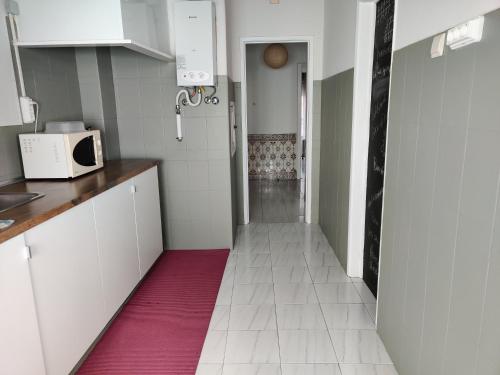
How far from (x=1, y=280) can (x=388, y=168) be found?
6.16 feet

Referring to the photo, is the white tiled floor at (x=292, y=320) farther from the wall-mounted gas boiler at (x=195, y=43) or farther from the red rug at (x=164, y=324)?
the wall-mounted gas boiler at (x=195, y=43)

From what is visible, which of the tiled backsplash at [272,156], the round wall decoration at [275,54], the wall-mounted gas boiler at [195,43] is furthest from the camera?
the tiled backsplash at [272,156]

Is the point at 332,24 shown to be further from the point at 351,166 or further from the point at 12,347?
the point at 12,347

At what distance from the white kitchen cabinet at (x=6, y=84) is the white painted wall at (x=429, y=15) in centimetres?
224

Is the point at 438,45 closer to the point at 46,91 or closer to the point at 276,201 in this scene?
the point at 46,91

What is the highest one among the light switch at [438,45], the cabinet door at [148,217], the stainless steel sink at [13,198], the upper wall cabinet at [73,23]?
the upper wall cabinet at [73,23]

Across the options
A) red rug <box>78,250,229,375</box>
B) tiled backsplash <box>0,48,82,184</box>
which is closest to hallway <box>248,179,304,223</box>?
red rug <box>78,250,229,375</box>

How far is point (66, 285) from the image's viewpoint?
181 centimetres

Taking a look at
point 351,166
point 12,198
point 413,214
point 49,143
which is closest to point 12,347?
point 12,198

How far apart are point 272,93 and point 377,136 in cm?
432

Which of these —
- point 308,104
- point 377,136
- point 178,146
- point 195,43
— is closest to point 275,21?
point 308,104

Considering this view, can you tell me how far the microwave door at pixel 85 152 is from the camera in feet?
7.94

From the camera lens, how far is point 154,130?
3.42m

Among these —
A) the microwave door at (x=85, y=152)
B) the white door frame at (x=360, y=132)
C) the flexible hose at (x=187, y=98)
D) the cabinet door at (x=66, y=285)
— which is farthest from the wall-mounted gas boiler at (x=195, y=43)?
the cabinet door at (x=66, y=285)
